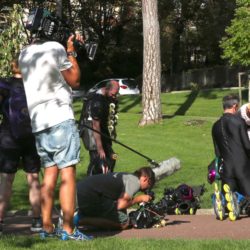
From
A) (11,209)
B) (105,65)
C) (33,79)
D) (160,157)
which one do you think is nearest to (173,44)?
(105,65)

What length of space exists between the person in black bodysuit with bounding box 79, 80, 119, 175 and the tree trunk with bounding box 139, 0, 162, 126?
1238cm

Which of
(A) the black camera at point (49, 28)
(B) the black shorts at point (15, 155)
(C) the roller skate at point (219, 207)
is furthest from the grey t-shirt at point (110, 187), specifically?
(A) the black camera at point (49, 28)

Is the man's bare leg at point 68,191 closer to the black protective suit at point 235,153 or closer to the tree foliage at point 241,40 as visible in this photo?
the black protective suit at point 235,153

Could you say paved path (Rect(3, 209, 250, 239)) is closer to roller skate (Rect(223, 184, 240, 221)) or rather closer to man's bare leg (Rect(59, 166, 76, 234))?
roller skate (Rect(223, 184, 240, 221))

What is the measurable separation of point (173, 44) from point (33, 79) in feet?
145

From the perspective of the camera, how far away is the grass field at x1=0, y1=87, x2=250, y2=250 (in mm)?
5801

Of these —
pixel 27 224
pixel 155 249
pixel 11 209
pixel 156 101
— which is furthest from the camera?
pixel 156 101

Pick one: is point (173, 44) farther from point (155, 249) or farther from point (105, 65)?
point (155, 249)

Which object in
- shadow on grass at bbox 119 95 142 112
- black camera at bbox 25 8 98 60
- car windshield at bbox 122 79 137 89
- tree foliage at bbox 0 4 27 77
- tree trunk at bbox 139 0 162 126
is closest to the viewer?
black camera at bbox 25 8 98 60

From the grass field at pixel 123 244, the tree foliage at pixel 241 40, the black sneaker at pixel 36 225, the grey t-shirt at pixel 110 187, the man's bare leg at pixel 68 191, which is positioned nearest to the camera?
the grass field at pixel 123 244

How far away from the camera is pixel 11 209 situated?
9.95 m

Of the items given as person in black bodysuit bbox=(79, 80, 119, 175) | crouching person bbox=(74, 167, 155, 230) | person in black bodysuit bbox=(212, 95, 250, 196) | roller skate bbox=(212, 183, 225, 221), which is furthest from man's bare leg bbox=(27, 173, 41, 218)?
person in black bodysuit bbox=(212, 95, 250, 196)

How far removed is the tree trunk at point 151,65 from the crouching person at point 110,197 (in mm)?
13987

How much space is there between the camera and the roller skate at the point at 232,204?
316 inches
